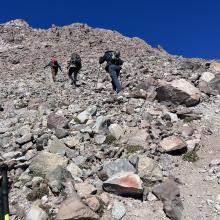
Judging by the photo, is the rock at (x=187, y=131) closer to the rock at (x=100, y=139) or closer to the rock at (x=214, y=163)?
the rock at (x=214, y=163)

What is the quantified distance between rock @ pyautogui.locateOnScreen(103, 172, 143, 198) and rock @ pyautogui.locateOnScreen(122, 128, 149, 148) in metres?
2.31

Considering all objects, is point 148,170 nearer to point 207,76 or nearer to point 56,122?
point 56,122

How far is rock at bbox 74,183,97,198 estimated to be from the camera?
401 inches

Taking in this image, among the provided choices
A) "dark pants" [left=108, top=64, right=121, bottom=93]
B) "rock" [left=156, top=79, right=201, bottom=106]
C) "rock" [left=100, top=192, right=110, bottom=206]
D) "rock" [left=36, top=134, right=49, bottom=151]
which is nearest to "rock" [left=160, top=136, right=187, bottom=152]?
"rock" [left=100, top=192, right=110, bottom=206]

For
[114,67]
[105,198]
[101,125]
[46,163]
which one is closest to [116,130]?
[101,125]

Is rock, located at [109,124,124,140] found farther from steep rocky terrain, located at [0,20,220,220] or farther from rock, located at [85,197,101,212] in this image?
rock, located at [85,197,101,212]

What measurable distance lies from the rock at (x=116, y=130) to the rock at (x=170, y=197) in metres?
3.15

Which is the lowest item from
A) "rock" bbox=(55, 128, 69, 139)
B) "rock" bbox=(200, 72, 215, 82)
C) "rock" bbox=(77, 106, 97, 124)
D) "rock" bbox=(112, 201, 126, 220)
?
"rock" bbox=(112, 201, 126, 220)

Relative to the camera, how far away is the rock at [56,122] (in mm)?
14508

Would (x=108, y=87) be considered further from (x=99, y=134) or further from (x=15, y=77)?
(x=15, y=77)

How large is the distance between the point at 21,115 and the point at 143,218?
30.6 ft

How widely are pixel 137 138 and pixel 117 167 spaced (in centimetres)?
206

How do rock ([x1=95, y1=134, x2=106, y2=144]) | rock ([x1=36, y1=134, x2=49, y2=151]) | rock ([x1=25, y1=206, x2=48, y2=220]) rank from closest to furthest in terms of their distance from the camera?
rock ([x1=25, y1=206, x2=48, y2=220]) < rock ([x1=36, y1=134, x2=49, y2=151]) < rock ([x1=95, y1=134, x2=106, y2=144])

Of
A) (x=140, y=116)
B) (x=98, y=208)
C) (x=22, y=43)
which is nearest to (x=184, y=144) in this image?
(x=140, y=116)
